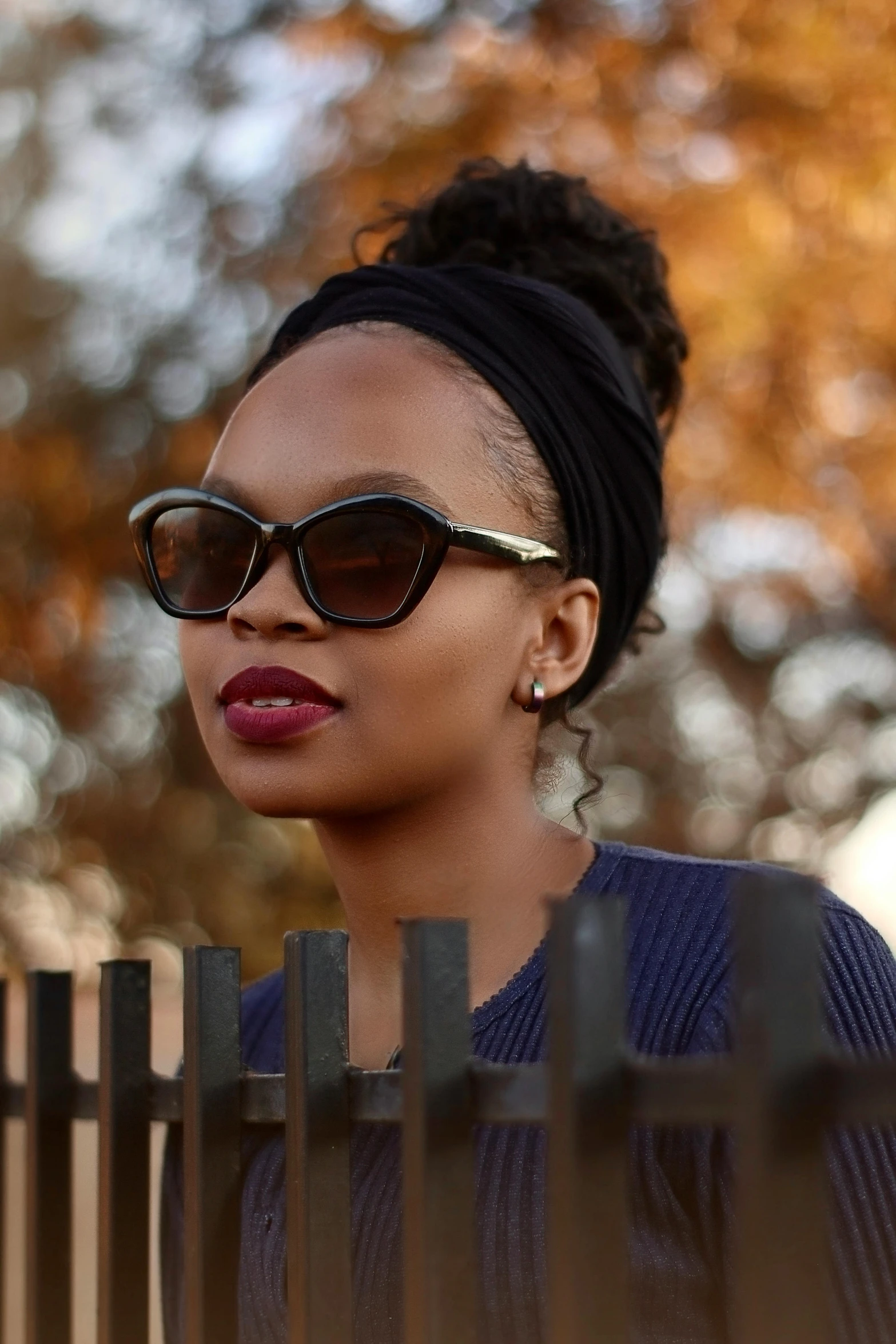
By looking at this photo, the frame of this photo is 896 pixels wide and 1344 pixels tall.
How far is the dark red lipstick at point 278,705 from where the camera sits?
1861mm

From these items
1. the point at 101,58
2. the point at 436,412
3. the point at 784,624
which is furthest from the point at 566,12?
the point at 436,412

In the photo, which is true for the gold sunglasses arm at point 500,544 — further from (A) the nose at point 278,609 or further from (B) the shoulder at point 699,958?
(B) the shoulder at point 699,958

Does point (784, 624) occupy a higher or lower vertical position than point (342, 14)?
lower

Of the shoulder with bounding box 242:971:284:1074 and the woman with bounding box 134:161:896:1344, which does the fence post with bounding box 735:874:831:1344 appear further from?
the shoulder with bounding box 242:971:284:1074

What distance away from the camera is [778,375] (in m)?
6.52

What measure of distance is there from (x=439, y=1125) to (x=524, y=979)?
67 centimetres

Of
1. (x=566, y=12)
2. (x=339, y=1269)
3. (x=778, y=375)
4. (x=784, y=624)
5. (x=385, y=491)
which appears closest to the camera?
(x=339, y=1269)

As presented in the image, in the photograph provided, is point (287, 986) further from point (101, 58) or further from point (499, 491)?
point (101, 58)

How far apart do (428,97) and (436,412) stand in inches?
182

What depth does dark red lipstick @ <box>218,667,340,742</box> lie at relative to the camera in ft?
6.11

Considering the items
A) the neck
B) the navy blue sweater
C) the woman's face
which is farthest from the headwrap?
the navy blue sweater

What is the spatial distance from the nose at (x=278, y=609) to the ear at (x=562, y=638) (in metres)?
0.33

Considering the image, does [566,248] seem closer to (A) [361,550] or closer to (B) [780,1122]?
(A) [361,550]

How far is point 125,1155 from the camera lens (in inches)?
71.5
